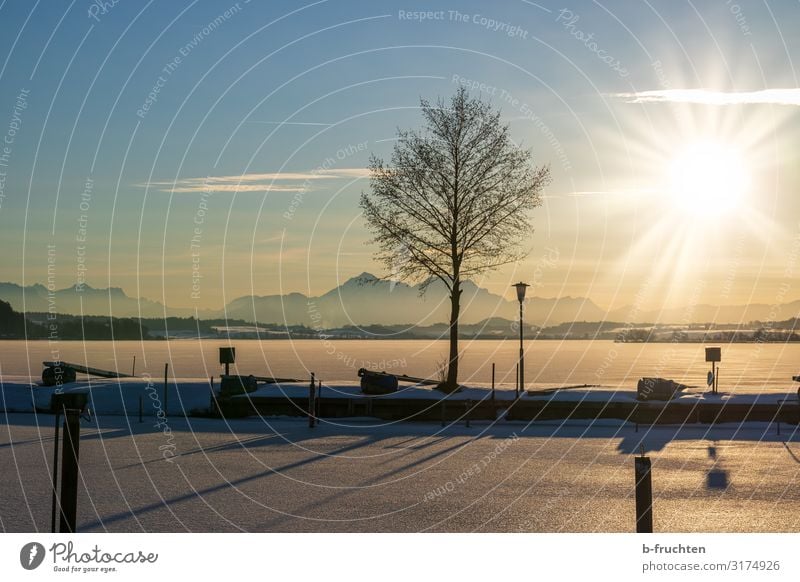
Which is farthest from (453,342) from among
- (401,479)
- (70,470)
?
(70,470)

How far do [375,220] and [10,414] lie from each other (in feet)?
54.8

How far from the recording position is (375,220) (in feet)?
151

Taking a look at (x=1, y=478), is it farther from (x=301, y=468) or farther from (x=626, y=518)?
(x=626, y=518)

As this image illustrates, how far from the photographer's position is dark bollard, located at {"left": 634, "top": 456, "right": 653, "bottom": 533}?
12.4m

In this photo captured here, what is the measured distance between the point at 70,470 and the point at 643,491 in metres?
7.03

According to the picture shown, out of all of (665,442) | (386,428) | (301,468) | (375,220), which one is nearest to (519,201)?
(375,220)

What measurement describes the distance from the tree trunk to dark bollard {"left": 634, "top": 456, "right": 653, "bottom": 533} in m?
30.9

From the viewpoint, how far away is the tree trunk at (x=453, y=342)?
4444 cm

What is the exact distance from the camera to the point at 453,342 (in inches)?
1789

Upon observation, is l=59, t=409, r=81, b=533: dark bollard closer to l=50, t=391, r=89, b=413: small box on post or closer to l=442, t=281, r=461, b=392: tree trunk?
l=50, t=391, r=89, b=413: small box on post
